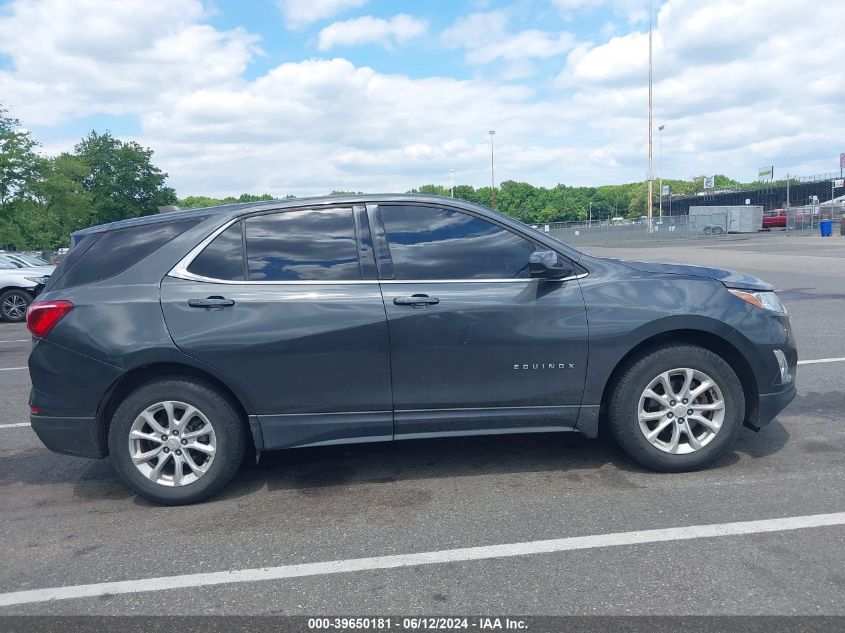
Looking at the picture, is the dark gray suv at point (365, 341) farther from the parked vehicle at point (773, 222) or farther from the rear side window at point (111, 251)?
the parked vehicle at point (773, 222)

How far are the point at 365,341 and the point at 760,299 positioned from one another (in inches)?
101

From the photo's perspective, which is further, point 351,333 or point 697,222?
point 697,222

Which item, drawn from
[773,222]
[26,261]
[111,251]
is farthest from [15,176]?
[773,222]

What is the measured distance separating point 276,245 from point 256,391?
0.91 meters

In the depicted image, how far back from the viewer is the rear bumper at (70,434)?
4230mm

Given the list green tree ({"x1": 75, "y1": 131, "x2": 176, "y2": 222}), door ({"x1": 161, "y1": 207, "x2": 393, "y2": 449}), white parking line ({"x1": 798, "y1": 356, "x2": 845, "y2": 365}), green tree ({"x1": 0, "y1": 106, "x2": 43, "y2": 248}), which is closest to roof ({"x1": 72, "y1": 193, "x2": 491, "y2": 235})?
door ({"x1": 161, "y1": 207, "x2": 393, "y2": 449})

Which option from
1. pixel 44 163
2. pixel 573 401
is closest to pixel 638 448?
pixel 573 401

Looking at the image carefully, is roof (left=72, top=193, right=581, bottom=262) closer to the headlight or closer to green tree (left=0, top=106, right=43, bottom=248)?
the headlight

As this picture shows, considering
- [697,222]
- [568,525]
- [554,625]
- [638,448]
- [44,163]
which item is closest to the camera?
[554,625]

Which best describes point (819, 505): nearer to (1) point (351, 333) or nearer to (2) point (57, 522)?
(1) point (351, 333)

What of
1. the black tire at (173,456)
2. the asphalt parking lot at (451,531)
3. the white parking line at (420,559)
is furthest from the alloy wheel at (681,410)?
the black tire at (173,456)

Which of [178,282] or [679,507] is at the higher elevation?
[178,282]

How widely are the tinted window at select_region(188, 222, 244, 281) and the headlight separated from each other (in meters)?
3.11

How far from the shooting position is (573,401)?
4.39 meters
